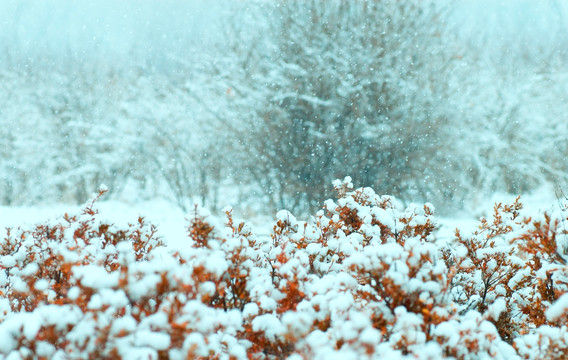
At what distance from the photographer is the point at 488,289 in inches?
93.4

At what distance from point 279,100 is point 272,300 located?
684cm

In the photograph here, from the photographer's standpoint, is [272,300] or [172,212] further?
[172,212]

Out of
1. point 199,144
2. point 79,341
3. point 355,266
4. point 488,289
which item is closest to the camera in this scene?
point 79,341

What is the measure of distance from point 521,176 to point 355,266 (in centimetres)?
1042

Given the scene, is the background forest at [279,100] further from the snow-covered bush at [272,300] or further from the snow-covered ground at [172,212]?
the snow-covered bush at [272,300]

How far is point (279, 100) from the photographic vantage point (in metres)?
8.12

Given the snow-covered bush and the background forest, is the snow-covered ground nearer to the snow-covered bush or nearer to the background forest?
the background forest

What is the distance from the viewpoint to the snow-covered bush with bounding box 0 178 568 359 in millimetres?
1132

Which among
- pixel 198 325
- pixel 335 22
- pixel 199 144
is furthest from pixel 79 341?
pixel 199 144

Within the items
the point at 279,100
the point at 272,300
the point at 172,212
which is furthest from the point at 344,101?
the point at 272,300

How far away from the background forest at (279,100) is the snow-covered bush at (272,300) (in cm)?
563

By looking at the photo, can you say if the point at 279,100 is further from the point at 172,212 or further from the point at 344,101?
the point at 172,212

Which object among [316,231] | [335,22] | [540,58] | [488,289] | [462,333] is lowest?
[462,333]

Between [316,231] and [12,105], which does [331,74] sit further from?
[12,105]
